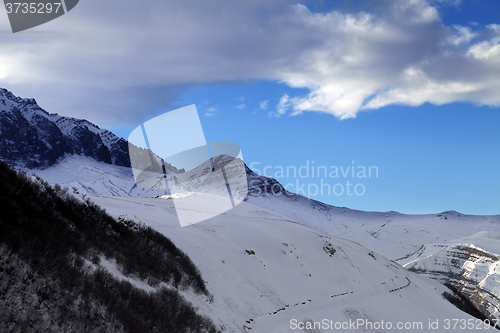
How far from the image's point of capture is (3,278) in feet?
33.3

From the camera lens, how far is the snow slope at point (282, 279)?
2255 cm

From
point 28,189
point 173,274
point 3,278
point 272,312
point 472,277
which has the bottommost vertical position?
point 472,277

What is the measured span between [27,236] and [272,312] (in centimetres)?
1582

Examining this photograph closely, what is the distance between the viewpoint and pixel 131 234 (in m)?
22.1

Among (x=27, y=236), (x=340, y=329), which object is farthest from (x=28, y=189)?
(x=340, y=329)

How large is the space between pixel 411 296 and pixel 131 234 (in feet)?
109

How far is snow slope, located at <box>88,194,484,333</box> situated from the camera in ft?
74.0

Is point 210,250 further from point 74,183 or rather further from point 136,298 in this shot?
point 74,183

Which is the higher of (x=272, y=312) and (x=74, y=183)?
(x=74, y=183)

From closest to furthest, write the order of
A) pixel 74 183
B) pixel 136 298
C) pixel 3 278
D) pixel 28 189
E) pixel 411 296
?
pixel 3 278 → pixel 136 298 → pixel 28 189 → pixel 411 296 → pixel 74 183

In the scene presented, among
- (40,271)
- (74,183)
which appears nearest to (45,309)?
(40,271)

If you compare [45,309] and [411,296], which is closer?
[45,309]

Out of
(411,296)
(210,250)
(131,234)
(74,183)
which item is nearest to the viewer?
(131,234)

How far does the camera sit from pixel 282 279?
29359 millimetres
